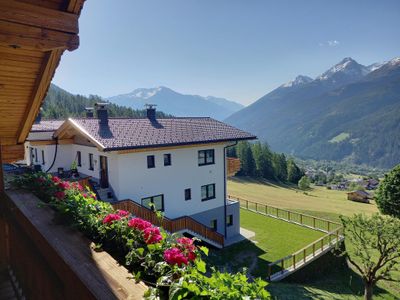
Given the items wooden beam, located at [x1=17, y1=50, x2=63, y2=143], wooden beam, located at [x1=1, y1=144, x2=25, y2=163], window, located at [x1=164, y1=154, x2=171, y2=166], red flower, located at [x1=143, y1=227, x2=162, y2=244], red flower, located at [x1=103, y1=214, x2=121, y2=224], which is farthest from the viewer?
window, located at [x1=164, y1=154, x2=171, y2=166]

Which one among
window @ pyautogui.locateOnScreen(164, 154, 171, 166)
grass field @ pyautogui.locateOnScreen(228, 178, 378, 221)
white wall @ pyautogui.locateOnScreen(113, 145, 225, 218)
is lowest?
grass field @ pyautogui.locateOnScreen(228, 178, 378, 221)

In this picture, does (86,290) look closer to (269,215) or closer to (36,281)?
(36,281)

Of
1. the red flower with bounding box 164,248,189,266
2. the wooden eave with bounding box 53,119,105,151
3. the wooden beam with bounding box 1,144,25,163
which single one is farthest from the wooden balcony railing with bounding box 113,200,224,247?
the red flower with bounding box 164,248,189,266

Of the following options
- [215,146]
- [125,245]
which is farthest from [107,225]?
[215,146]

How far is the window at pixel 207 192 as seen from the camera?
16.7 meters

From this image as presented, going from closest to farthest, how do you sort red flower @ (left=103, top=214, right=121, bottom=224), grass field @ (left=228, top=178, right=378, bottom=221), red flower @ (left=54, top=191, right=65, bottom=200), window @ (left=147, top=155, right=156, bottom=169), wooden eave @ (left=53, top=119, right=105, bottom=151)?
1. red flower @ (left=103, top=214, right=121, bottom=224)
2. red flower @ (left=54, top=191, right=65, bottom=200)
3. window @ (left=147, top=155, right=156, bottom=169)
4. wooden eave @ (left=53, top=119, right=105, bottom=151)
5. grass field @ (left=228, top=178, right=378, bottom=221)

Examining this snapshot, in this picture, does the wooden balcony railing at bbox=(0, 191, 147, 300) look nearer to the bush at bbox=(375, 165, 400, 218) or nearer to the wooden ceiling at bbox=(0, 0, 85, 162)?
the wooden ceiling at bbox=(0, 0, 85, 162)

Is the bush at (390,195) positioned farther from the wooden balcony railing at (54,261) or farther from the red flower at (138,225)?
the wooden balcony railing at (54,261)

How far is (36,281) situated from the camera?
114 inches

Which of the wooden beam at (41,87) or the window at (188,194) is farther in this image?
the window at (188,194)

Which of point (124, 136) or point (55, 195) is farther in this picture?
point (124, 136)

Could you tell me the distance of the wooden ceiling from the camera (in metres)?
2.18

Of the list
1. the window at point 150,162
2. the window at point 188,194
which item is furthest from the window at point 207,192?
the window at point 150,162

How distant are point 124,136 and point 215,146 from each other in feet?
18.1
